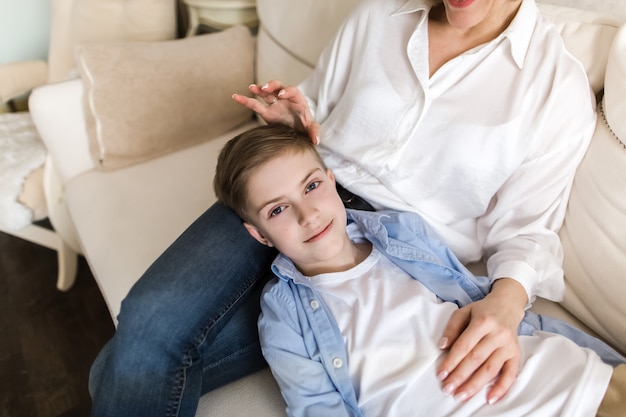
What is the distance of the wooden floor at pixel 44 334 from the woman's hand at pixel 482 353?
42.3 inches

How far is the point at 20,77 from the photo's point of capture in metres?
2.01

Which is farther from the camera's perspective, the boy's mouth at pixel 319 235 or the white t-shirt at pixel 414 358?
the boy's mouth at pixel 319 235

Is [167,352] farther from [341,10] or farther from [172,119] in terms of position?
[341,10]

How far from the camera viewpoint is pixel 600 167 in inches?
34.6

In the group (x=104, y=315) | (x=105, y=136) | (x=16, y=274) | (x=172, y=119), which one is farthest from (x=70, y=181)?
(x=16, y=274)

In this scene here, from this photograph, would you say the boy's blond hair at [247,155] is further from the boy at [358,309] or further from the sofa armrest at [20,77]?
the sofa armrest at [20,77]

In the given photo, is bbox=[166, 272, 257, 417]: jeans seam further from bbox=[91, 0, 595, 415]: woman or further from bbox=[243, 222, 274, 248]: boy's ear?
bbox=[243, 222, 274, 248]: boy's ear

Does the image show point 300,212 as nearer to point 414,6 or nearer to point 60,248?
point 414,6

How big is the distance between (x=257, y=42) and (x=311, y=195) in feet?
3.11

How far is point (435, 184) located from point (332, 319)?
0.34 meters

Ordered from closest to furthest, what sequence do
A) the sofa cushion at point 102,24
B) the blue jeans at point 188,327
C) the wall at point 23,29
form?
1. the blue jeans at point 188,327
2. the sofa cushion at point 102,24
3. the wall at point 23,29

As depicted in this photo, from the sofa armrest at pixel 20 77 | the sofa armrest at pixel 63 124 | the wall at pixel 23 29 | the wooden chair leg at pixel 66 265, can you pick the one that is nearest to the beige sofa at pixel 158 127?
the sofa armrest at pixel 63 124

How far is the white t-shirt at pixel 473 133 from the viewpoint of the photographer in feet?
2.88

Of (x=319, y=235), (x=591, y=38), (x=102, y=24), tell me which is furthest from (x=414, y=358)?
(x=102, y=24)
